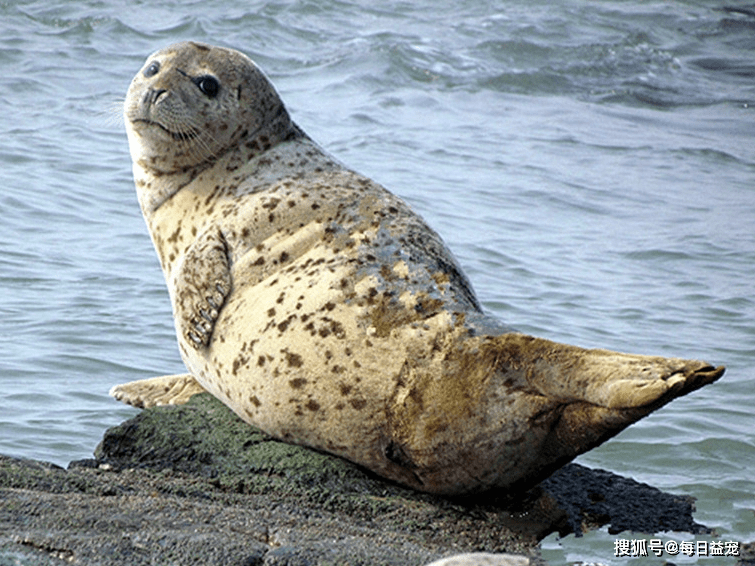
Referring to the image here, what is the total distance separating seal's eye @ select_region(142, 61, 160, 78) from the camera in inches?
193

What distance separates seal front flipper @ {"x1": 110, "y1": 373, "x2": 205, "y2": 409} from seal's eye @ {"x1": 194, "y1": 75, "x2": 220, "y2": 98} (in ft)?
3.76

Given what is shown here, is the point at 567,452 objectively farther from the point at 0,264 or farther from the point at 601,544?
the point at 0,264

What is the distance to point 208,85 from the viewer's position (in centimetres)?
488

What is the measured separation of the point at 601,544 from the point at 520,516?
0.93ft

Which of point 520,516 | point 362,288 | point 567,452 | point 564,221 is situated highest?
point 362,288

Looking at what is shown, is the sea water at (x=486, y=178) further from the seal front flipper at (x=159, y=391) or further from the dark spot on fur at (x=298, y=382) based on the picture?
the dark spot on fur at (x=298, y=382)

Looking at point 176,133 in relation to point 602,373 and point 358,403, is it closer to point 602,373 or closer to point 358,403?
point 358,403

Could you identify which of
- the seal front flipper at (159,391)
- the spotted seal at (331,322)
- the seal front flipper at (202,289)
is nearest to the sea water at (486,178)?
the seal front flipper at (159,391)

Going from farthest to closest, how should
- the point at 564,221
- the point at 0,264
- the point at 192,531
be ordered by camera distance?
the point at 564,221 < the point at 0,264 < the point at 192,531

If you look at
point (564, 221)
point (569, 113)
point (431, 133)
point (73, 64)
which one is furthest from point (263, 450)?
point (569, 113)

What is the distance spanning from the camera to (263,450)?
4254 mm

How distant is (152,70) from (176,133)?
270 mm

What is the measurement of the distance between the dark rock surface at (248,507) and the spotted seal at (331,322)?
112 mm

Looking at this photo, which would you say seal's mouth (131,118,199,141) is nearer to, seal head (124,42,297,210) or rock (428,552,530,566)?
seal head (124,42,297,210)
